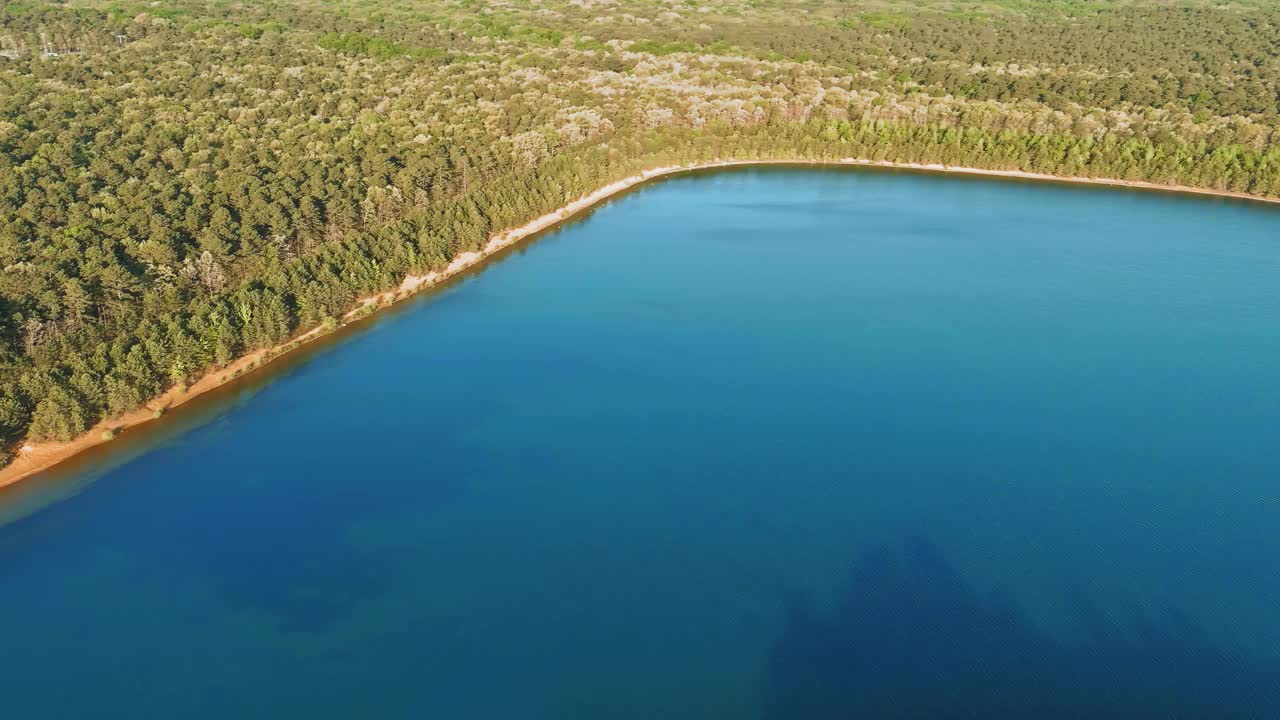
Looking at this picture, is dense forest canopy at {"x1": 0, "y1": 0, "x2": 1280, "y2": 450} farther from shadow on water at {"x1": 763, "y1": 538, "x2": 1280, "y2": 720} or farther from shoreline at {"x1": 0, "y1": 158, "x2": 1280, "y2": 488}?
shadow on water at {"x1": 763, "y1": 538, "x2": 1280, "y2": 720}

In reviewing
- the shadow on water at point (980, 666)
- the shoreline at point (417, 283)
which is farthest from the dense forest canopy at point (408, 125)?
the shadow on water at point (980, 666)

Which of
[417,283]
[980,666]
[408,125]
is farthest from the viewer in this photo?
[408,125]

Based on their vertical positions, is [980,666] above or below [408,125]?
below

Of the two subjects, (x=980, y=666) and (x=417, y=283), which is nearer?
(x=980, y=666)

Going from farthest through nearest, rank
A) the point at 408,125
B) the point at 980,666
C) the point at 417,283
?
the point at 408,125 → the point at 417,283 → the point at 980,666

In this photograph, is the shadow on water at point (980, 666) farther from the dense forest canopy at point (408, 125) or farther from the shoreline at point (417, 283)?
the dense forest canopy at point (408, 125)

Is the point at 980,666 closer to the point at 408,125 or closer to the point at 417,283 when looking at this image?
the point at 417,283

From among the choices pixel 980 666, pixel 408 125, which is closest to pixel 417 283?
pixel 408 125

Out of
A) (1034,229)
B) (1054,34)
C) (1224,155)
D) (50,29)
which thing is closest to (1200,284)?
(1034,229)
